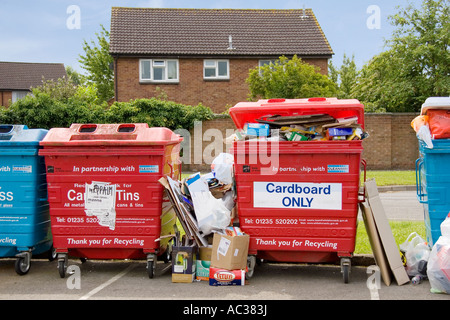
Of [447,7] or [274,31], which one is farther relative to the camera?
[274,31]

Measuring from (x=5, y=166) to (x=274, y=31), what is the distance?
21861mm

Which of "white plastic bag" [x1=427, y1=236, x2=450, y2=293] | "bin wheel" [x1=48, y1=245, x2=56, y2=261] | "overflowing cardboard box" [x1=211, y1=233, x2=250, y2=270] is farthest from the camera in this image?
"bin wheel" [x1=48, y1=245, x2=56, y2=261]

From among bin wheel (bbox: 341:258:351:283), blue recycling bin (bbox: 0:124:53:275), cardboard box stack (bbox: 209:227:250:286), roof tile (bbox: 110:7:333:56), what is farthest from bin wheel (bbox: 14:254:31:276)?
roof tile (bbox: 110:7:333:56)

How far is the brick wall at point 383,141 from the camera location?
18359 millimetres

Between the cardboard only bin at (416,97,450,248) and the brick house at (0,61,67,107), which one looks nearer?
the cardboard only bin at (416,97,450,248)

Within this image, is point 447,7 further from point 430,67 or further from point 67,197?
point 67,197

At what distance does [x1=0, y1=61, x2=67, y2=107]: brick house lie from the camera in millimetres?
43844

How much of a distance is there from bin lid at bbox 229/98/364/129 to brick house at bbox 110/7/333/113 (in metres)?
18.5

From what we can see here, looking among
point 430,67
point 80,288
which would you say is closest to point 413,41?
point 430,67

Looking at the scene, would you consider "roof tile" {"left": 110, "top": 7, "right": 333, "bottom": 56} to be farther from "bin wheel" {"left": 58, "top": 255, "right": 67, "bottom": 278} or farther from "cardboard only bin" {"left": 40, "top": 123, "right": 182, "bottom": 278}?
"bin wheel" {"left": 58, "top": 255, "right": 67, "bottom": 278}

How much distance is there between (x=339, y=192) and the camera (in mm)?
5000

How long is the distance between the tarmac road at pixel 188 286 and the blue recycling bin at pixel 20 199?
307mm

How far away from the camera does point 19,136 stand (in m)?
5.54

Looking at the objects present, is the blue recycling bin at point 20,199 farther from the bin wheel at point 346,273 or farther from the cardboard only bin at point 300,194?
the bin wheel at point 346,273
